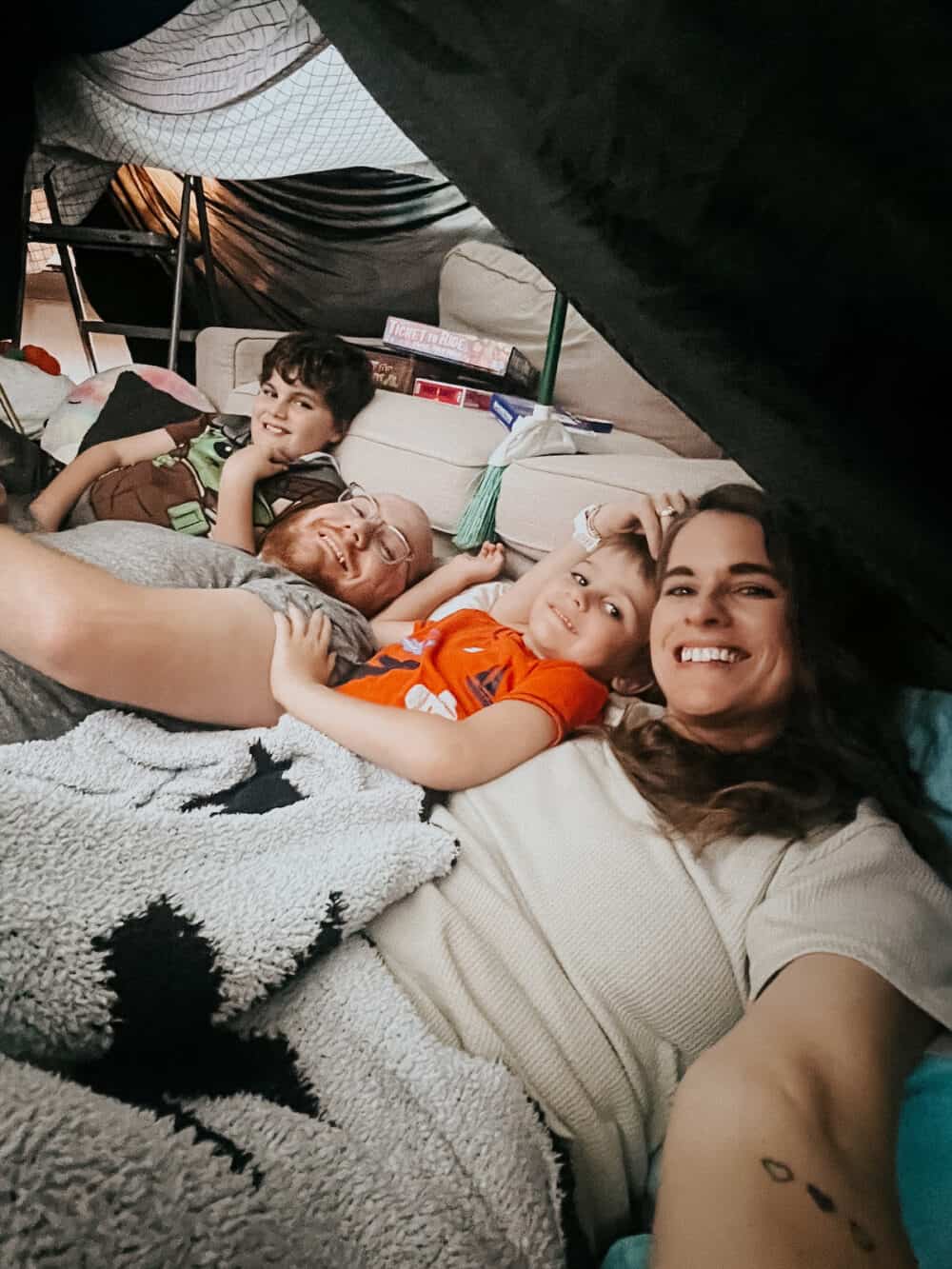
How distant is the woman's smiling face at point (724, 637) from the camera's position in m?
0.34

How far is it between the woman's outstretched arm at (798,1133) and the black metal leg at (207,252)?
4.01 feet

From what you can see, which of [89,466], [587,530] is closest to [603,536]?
[587,530]

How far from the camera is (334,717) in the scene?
0.47m

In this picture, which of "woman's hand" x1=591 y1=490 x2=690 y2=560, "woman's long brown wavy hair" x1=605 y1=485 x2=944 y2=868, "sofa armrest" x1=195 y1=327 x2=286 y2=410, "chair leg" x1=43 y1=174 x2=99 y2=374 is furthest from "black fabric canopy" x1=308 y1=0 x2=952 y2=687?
"chair leg" x1=43 y1=174 x2=99 y2=374

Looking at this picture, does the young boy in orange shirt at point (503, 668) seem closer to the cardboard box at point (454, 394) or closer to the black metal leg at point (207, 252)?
the cardboard box at point (454, 394)

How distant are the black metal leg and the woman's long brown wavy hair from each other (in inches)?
41.6

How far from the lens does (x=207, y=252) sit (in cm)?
117

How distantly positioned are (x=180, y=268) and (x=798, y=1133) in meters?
1.28

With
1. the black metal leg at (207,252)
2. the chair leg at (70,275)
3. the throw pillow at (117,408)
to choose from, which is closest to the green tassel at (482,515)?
the throw pillow at (117,408)

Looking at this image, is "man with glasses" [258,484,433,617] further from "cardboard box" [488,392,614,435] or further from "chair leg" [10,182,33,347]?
"chair leg" [10,182,33,347]

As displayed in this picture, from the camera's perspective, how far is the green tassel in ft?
2.05

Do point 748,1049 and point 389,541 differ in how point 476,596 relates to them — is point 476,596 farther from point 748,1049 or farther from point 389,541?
point 748,1049

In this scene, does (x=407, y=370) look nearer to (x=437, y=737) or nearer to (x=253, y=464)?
(x=253, y=464)

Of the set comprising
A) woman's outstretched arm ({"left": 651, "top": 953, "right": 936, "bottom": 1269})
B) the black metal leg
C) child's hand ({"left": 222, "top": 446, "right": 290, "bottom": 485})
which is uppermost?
the black metal leg
